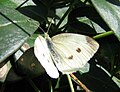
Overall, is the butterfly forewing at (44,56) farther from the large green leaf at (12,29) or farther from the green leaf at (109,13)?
the green leaf at (109,13)

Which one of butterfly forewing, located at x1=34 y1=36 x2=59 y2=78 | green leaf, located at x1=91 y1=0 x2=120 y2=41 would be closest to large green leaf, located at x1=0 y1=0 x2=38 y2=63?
butterfly forewing, located at x1=34 y1=36 x2=59 y2=78

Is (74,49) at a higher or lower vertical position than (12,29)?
lower

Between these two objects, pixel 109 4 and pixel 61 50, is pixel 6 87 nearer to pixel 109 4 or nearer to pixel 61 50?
pixel 61 50

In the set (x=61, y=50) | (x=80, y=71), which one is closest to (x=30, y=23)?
(x=61, y=50)

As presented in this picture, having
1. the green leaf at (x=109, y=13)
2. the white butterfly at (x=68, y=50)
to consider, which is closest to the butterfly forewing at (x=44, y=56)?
the white butterfly at (x=68, y=50)

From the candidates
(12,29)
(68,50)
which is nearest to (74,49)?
(68,50)

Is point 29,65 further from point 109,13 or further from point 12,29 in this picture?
point 109,13
